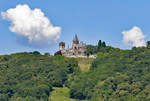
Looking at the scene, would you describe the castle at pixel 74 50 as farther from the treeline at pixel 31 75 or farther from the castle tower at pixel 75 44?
the treeline at pixel 31 75

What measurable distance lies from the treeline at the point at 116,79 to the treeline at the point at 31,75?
22.8 feet

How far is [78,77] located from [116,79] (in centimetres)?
1508

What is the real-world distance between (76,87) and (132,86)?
17.5 m

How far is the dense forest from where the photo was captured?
111m

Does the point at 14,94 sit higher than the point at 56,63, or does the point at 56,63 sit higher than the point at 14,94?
the point at 56,63

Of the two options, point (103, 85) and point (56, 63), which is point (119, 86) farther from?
point (56, 63)

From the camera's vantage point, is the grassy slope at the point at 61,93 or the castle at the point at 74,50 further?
the castle at the point at 74,50

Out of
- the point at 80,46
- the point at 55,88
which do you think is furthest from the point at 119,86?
the point at 80,46

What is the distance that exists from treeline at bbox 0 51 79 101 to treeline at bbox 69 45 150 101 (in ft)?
22.8

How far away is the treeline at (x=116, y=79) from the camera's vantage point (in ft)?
354

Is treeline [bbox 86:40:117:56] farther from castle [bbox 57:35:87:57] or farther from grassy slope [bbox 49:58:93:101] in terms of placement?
grassy slope [bbox 49:58:93:101]

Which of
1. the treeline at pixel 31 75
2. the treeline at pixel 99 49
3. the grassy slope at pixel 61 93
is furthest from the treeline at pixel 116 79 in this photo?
the treeline at pixel 99 49

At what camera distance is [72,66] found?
139 metres

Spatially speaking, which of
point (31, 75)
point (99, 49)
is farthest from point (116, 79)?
point (99, 49)
